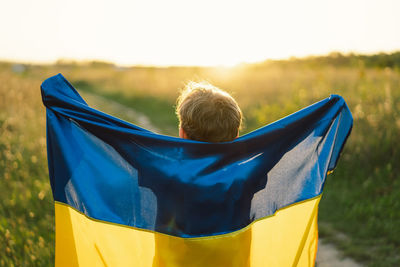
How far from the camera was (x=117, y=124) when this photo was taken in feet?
7.67

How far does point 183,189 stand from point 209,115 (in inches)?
18.4

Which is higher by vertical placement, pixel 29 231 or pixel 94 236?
pixel 94 236

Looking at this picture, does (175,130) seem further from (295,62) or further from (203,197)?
(295,62)

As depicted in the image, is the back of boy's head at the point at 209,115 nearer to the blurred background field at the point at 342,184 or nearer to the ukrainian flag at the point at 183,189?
the ukrainian flag at the point at 183,189

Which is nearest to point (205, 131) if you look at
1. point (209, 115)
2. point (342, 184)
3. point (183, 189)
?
point (209, 115)

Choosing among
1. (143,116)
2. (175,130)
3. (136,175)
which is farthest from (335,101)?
(143,116)

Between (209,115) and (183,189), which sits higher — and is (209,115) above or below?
above

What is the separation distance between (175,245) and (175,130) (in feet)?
26.3

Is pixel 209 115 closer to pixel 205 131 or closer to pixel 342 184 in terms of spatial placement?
pixel 205 131

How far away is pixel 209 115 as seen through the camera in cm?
211

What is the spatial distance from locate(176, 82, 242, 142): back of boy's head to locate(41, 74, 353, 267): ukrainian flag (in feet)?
0.25

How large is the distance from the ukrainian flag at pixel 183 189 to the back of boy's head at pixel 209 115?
0.25 feet

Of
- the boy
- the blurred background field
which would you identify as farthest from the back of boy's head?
the blurred background field

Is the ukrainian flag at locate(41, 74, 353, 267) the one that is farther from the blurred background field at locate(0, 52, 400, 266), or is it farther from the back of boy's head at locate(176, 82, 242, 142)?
the blurred background field at locate(0, 52, 400, 266)
